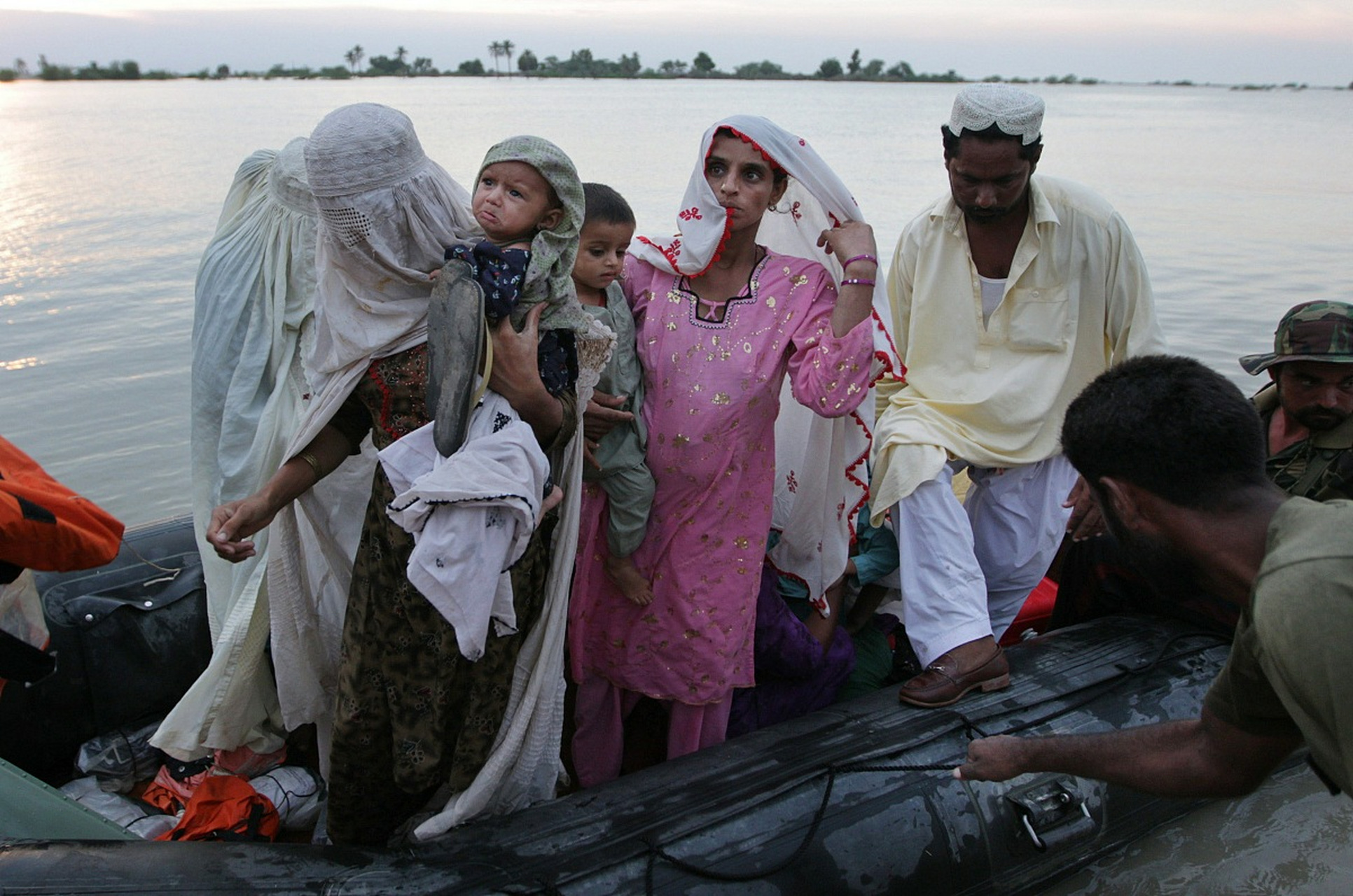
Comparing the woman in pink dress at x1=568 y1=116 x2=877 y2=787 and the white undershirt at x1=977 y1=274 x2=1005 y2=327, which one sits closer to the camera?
the woman in pink dress at x1=568 y1=116 x2=877 y2=787

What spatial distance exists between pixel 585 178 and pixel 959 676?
16.9m

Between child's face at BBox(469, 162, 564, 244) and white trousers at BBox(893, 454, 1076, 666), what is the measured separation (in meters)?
1.40

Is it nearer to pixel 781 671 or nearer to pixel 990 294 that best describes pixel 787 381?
pixel 990 294

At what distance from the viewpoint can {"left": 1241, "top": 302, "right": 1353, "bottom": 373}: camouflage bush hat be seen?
2.83 metres

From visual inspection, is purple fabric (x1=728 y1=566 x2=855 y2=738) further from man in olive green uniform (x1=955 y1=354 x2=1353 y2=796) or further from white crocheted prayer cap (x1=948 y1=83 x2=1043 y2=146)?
white crocheted prayer cap (x1=948 y1=83 x2=1043 y2=146)

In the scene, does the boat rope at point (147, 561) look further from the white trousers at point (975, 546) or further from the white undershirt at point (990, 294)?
the white undershirt at point (990, 294)

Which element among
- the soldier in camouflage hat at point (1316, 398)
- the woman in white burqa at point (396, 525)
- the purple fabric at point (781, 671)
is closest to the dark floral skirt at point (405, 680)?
the woman in white burqa at point (396, 525)

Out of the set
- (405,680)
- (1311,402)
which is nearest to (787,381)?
(1311,402)

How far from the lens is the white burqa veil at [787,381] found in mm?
2553

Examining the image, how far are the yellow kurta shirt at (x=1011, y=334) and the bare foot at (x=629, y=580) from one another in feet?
2.44

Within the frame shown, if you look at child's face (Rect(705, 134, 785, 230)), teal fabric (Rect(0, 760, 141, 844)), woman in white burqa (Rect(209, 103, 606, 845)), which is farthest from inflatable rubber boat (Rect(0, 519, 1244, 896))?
child's face (Rect(705, 134, 785, 230))

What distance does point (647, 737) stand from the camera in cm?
305

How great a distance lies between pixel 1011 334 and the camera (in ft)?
10.4

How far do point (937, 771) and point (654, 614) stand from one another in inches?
30.9
